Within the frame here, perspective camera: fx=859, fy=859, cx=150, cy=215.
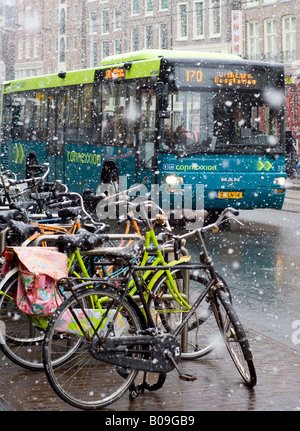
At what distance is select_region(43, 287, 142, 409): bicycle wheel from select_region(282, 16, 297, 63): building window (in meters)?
39.7

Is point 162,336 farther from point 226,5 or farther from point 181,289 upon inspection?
point 226,5

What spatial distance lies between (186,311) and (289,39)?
1566 inches

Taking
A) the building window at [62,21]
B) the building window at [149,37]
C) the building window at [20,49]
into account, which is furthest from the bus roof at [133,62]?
the building window at [20,49]

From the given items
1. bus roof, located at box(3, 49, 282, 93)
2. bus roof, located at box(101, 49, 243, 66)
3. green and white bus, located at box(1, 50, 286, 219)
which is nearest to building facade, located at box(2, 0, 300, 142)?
bus roof, located at box(3, 49, 282, 93)

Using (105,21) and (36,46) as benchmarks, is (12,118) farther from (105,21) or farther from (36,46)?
(36,46)

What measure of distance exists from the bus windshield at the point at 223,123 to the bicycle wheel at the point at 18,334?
29.9 ft

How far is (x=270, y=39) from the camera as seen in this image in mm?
45500

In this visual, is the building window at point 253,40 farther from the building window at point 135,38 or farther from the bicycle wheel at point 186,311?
the bicycle wheel at point 186,311

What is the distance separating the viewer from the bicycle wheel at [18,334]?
5.77 m

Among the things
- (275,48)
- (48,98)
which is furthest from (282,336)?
(275,48)

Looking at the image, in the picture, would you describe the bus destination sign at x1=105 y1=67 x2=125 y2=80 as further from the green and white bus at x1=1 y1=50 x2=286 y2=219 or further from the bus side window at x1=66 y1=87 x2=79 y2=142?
the bus side window at x1=66 y1=87 x2=79 y2=142

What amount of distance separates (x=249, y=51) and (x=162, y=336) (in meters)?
43.6

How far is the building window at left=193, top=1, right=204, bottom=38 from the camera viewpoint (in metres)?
52.4

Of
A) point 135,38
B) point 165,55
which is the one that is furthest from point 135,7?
point 165,55
